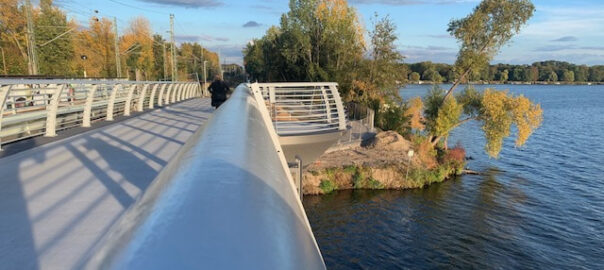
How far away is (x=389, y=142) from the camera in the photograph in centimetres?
2647

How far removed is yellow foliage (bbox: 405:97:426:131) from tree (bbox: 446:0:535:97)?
9.58 feet

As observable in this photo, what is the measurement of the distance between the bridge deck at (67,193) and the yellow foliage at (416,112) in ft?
95.4

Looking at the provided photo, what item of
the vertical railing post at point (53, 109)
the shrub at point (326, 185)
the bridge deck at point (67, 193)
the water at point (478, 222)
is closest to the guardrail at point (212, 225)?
the bridge deck at point (67, 193)

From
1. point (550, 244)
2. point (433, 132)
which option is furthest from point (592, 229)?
point (433, 132)

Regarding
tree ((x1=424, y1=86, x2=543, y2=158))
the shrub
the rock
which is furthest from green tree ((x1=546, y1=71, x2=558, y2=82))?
the shrub

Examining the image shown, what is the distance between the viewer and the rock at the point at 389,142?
26172 millimetres

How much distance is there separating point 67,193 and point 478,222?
69.2ft

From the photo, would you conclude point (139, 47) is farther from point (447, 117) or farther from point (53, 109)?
point (53, 109)

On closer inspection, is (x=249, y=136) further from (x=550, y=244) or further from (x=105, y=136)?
(x=550, y=244)

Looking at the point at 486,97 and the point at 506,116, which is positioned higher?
the point at 486,97

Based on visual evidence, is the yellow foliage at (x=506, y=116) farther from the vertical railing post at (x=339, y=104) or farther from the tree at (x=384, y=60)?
the vertical railing post at (x=339, y=104)

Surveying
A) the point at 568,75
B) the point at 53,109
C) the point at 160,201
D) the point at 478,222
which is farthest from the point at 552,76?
the point at 160,201

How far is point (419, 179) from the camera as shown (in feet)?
83.0

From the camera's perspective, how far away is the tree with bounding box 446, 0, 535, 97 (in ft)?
101
